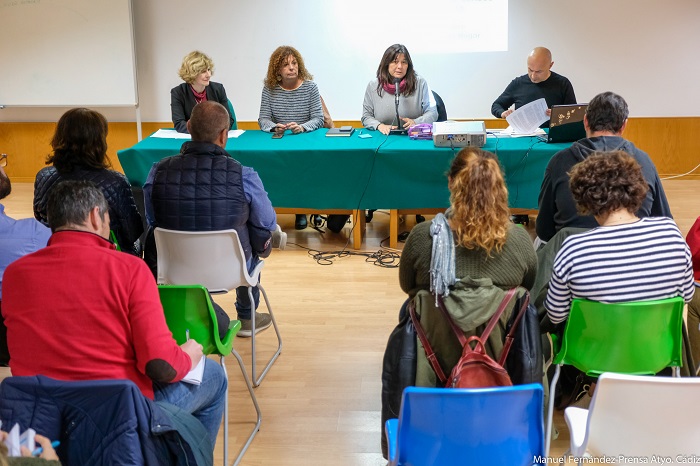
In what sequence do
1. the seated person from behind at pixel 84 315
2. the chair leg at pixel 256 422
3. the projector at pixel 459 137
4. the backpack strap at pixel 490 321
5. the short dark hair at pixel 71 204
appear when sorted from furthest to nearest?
the projector at pixel 459 137 → the chair leg at pixel 256 422 → the backpack strap at pixel 490 321 → the short dark hair at pixel 71 204 → the seated person from behind at pixel 84 315

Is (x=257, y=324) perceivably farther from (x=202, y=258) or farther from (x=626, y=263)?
(x=626, y=263)

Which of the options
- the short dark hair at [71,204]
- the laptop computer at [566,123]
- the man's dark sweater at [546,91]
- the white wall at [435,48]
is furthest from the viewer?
the white wall at [435,48]

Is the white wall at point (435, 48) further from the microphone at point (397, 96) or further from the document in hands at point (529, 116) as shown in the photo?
the document in hands at point (529, 116)

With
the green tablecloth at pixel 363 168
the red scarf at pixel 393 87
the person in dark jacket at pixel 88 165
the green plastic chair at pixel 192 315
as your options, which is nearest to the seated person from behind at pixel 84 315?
the green plastic chair at pixel 192 315

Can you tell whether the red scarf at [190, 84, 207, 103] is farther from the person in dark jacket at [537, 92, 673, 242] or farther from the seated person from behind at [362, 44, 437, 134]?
the person in dark jacket at [537, 92, 673, 242]

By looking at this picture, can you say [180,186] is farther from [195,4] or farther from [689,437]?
[195,4]

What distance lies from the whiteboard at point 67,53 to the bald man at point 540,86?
10.8 feet

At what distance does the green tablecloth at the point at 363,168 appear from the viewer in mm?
4543

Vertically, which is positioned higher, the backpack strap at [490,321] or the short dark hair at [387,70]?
the short dark hair at [387,70]

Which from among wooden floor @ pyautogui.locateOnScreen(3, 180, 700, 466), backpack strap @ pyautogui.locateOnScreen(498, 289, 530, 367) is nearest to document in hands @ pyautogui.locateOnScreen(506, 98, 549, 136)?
wooden floor @ pyautogui.locateOnScreen(3, 180, 700, 466)

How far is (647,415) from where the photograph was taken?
5.86ft

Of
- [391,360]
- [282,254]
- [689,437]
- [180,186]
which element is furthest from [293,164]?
[689,437]

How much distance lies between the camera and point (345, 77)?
261 inches

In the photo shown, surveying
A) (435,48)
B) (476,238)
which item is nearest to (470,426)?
(476,238)
